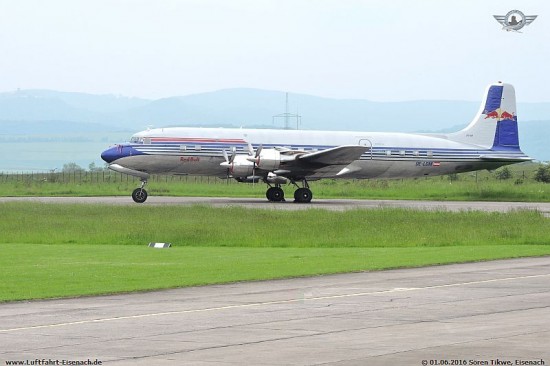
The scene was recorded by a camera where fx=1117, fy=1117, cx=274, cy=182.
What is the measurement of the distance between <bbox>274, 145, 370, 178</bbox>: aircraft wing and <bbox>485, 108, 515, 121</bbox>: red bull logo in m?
10.8

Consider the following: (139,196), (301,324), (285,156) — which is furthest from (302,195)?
(301,324)

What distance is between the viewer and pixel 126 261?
27.4 m

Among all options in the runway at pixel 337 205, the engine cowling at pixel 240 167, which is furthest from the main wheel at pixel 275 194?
the engine cowling at pixel 240 167

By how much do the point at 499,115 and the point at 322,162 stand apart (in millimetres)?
14110

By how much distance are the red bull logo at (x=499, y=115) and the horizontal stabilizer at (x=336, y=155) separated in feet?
37.4

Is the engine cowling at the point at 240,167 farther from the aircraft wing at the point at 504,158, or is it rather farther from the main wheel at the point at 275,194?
the aircraft wing at the point at 504,158

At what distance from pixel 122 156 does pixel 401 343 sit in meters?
43.4

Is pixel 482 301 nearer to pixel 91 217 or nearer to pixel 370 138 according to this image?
pixel 91 217

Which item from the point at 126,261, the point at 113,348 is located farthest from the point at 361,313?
the point at 126,261

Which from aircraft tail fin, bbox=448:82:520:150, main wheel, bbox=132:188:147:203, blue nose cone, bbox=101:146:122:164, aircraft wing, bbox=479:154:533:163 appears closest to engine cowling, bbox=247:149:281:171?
main wheel, bbox=132:188:147:203

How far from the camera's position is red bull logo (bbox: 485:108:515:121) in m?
65.2

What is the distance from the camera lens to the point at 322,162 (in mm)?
56906

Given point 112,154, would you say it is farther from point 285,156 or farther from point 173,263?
point 173,263

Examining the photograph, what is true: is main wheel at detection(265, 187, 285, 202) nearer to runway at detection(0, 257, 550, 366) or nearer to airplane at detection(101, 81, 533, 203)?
airplane at detection(101, 81, 533, 203)
